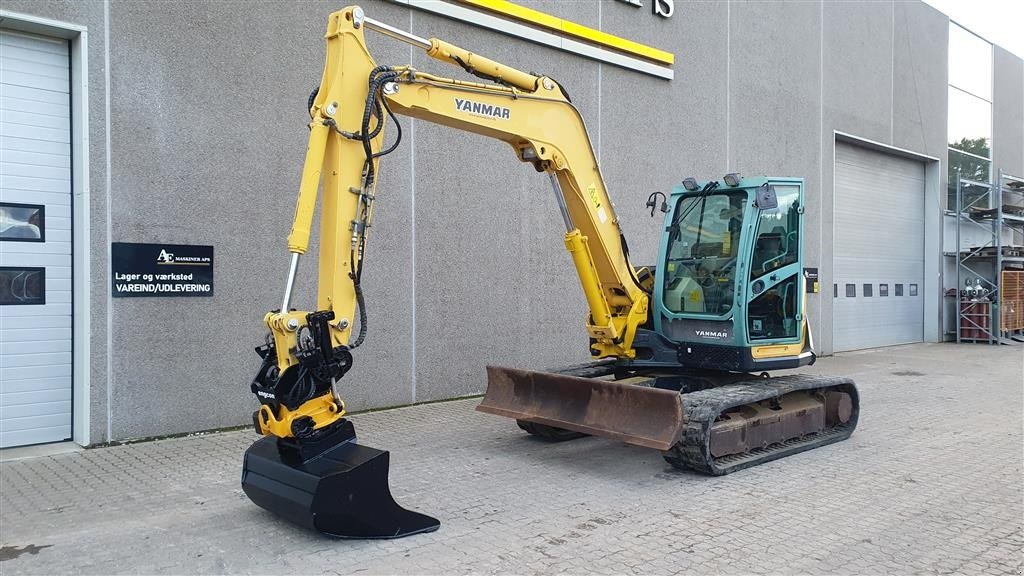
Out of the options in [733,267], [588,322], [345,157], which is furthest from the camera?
[588,322]

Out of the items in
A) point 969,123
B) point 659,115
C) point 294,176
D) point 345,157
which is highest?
point 969,123

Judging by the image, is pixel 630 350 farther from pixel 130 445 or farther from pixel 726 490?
pixel 130 445

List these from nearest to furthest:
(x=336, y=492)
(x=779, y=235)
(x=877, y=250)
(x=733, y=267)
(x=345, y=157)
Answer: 1. (x=336, y=492)
2. (x=345, y=157)
3. (x=733, y=267)
4. (x=779, y=235)
5. (x=877, y=250)

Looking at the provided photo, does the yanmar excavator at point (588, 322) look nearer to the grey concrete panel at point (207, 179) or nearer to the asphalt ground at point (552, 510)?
the asphalt ground at point (552, 510)

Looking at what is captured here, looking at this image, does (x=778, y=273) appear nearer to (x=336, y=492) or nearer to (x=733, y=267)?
(x=733, y=267)

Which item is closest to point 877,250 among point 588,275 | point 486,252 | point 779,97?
point 779,97

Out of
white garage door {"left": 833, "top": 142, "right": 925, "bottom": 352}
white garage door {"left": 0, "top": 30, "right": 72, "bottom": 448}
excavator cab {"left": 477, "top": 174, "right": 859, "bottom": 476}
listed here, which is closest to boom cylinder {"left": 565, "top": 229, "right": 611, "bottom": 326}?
excavator cab {"left": 477, "top": 174, "right": 859, "bottom": 476}

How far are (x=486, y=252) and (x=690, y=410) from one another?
4959 mm

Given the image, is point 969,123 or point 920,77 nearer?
point 920,77

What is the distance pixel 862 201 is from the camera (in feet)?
58.6

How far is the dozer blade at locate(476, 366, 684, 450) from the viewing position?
6191 millimetres

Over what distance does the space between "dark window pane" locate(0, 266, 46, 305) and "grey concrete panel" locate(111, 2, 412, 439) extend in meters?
0.77

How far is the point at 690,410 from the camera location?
20.9 feet

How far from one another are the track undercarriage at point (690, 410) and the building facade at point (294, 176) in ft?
9.31
